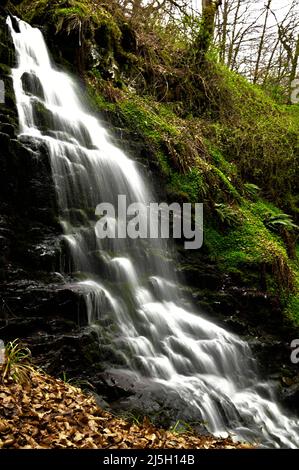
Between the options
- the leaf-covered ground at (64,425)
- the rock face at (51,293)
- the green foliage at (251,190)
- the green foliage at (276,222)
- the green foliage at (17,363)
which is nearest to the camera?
the leaf-covered ground at (64,425)

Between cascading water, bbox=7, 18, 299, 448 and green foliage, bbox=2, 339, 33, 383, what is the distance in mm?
966

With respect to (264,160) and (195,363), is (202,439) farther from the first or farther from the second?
(264,160)

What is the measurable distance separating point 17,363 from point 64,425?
899mm

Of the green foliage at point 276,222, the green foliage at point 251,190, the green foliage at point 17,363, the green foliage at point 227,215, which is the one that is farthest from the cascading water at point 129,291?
the green foliage at point 251,190

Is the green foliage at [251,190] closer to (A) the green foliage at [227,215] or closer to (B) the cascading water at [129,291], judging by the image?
(A) the green foliage at [227,215]

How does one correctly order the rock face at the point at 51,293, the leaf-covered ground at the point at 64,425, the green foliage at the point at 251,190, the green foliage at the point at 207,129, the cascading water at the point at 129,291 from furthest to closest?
the green foliage at the point at 251,190
the green foliage at the point at 207,129
the cascading water at the point at 129,291
the rock face at the point at 51,293
the leaf-covered ground at the point at 64,425

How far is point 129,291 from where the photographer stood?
612cm

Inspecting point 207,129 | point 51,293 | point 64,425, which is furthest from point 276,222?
point 64,425

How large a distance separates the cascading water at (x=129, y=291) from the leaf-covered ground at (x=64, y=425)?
66cm

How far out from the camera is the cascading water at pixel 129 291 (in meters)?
5.25

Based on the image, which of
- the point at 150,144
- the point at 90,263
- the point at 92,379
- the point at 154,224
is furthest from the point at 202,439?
the point at 150,144

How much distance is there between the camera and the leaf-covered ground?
3604mm

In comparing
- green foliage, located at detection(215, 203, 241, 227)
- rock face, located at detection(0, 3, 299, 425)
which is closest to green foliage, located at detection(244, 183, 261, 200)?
green foliage, located at detection(215, 203, 241, 227)

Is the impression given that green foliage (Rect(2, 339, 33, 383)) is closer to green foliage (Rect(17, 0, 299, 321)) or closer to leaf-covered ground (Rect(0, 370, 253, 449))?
leaf-covered ground (Rect(0, 370, 253, 449))
